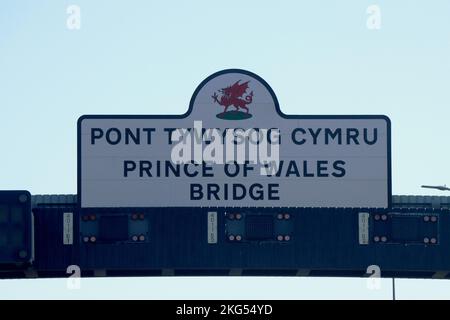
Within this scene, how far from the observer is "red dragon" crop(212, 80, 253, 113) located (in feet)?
124

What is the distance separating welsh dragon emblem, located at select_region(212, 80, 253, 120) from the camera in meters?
37.7

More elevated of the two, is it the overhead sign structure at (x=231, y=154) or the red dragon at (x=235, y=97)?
the red dragon at (x=235, y=97)

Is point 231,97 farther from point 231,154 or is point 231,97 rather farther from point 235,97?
point 231,154

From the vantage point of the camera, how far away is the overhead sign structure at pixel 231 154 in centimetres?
3766

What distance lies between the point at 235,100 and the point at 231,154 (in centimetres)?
173

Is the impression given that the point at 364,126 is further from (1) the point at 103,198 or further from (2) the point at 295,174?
(1) the point at 103,198

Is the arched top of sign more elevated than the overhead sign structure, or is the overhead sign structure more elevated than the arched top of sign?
the arched top of sign

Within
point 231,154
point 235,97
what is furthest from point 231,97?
point 231,154

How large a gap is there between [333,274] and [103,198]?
7976 mm

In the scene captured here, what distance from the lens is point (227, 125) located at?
37562 mm

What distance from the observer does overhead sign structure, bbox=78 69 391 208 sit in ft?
124

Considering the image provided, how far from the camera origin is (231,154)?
37.7m

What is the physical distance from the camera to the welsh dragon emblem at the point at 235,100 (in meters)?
37.7
